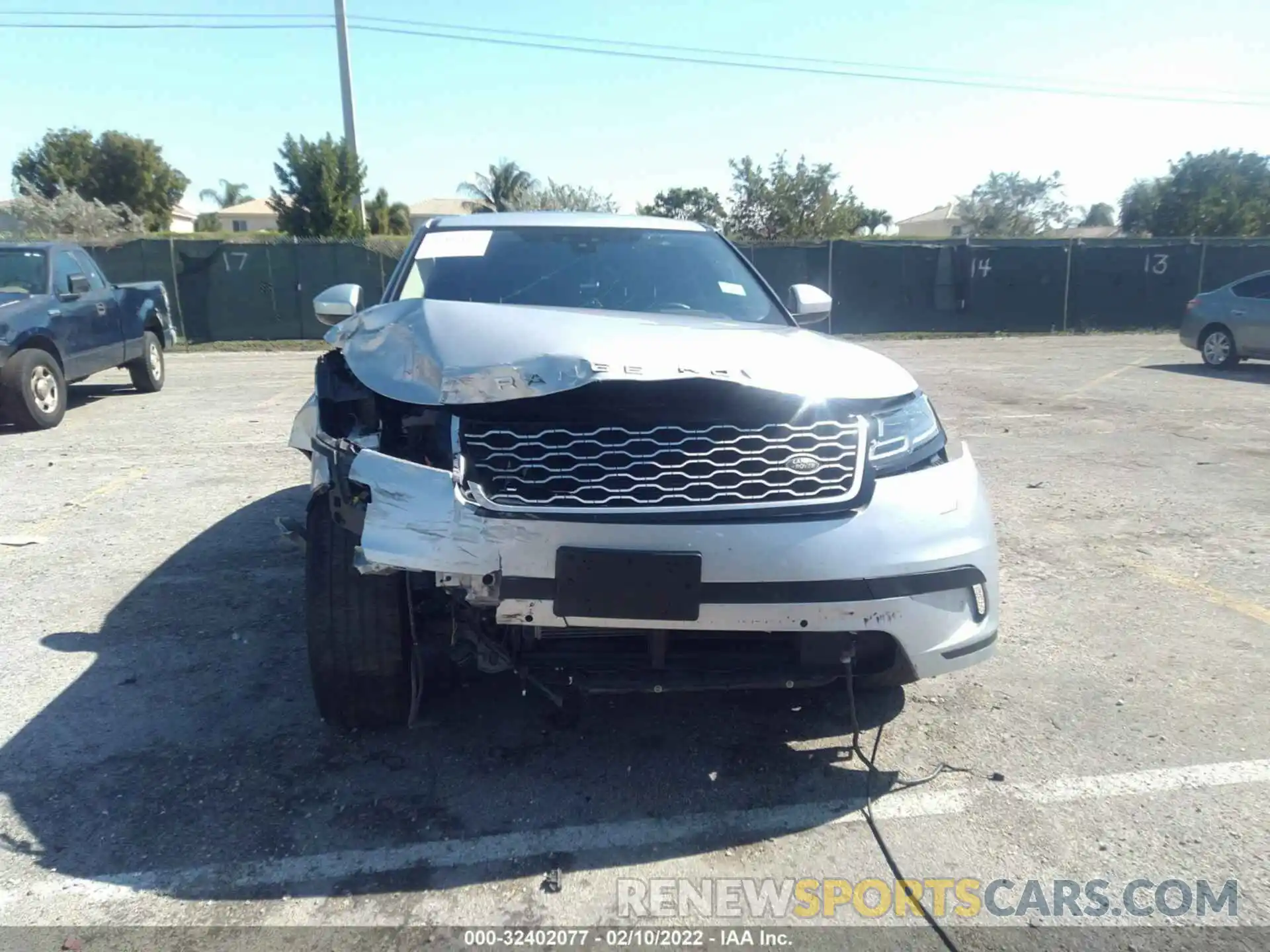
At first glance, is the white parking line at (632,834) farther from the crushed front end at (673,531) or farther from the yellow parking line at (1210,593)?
the yellow parking line at (1210,593)

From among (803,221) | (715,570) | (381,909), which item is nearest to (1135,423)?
(715,570)

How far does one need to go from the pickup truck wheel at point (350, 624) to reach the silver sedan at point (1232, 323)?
13728mm

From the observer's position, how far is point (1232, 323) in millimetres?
13148

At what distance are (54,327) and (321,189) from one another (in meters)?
20.4

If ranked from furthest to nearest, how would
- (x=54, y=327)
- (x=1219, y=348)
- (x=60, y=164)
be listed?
1. (x=60, y=164)
2. (x=1219, y=348)
3. (x=54, y=327)

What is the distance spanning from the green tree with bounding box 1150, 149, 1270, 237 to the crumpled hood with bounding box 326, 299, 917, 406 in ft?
139

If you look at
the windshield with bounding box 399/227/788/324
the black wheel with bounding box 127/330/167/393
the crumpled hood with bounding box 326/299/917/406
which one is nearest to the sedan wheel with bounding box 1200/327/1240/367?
the windshield with bounding box 399/227/788/324

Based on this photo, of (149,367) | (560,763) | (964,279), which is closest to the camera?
(560,763)

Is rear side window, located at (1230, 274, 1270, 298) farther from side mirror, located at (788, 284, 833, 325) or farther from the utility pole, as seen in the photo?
the utility pole

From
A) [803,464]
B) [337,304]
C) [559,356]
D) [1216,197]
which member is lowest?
[803,464]

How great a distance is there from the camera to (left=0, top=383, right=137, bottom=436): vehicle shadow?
34.0ft

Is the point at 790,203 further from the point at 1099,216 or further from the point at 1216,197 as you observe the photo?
the point at 1099,216

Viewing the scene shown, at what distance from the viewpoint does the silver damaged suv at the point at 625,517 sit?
8.11 feet

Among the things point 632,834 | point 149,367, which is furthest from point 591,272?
point 149,367
